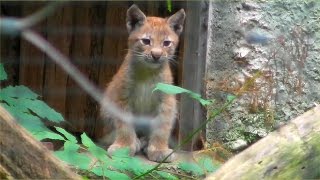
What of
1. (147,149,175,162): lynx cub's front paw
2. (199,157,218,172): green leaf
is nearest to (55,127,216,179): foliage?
(199,157,218,172): green leaf

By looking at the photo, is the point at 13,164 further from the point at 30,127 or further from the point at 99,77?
the point at 99,77

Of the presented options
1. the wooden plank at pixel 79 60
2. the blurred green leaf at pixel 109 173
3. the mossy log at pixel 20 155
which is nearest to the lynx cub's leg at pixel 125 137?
the wooden plank at pixel 79 60

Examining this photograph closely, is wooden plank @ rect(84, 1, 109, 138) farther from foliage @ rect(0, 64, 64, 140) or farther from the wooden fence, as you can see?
foliage @ rect(0, 64, 64, 140)

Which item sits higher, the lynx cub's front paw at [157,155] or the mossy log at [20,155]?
the mossy log at [20,155]

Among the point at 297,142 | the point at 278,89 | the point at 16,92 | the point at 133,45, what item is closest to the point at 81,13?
the point at 133,45

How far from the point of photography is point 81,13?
3.41 metres

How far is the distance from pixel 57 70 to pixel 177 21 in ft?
2.68

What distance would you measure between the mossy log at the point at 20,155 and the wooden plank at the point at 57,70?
82.4 inches

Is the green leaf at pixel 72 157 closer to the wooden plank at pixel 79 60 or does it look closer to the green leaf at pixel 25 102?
the green leaf at pixel 25 102

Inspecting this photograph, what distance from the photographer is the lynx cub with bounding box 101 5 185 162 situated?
9.04ft

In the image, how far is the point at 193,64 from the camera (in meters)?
2.96

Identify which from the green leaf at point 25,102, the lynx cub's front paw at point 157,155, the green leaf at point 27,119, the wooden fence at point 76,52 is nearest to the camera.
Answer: the green leaf at point 27,119

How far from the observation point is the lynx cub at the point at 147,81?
2.75 meters

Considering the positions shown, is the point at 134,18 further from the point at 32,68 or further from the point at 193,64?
the point at 32,68
